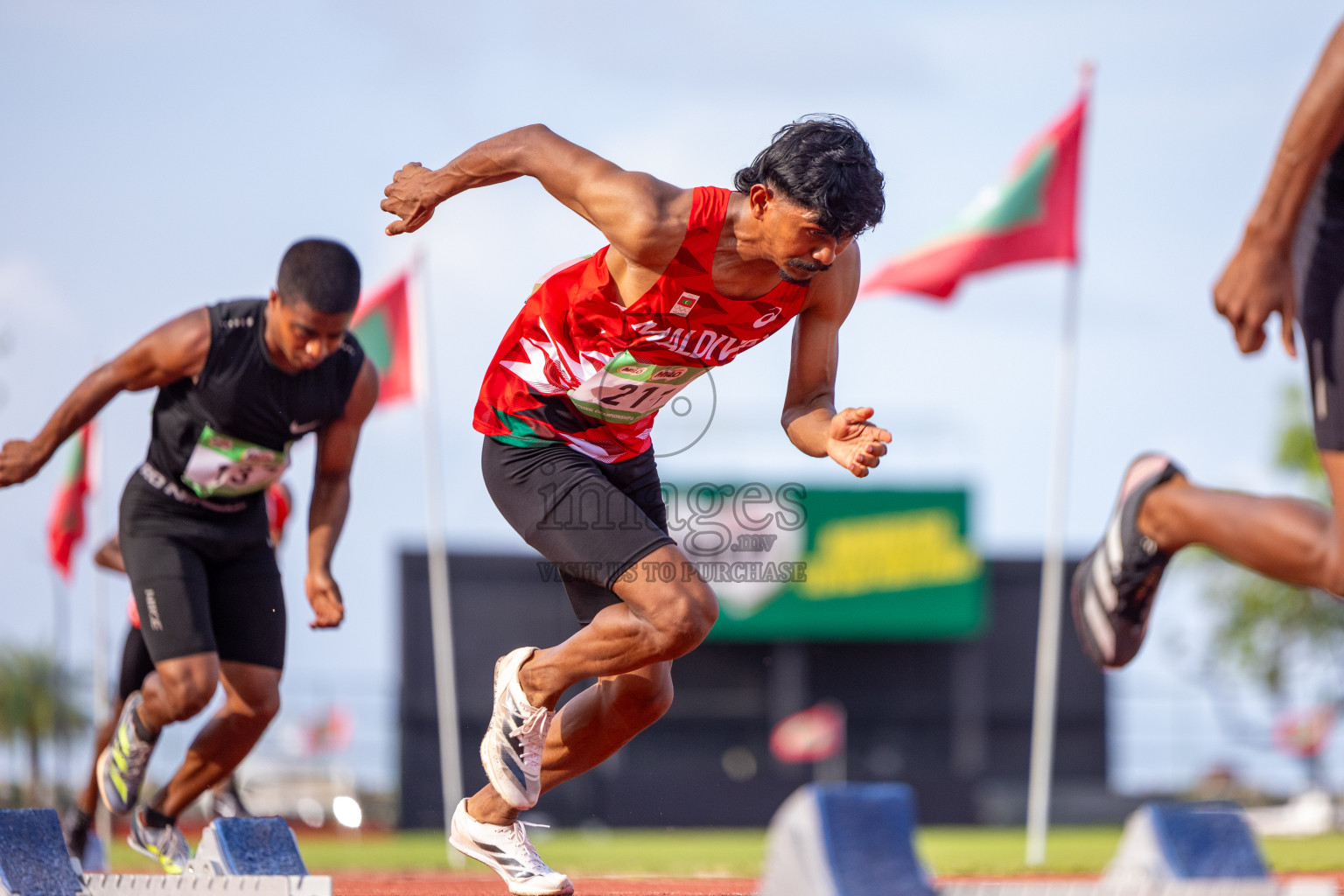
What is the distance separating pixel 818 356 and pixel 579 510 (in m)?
0.99

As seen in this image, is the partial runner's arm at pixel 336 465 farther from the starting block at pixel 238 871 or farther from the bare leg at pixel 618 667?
the starting block at pixel 238 871

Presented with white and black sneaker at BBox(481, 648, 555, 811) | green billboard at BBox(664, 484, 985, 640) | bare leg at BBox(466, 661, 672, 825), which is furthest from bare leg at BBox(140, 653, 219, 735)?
green billboard at BBox(664, 484, 985, 640)

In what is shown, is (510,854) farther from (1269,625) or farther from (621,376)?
(1269,625)

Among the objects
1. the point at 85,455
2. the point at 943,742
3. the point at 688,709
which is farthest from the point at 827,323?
the point at 943,742

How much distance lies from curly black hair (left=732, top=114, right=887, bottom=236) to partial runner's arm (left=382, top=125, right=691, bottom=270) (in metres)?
0.31

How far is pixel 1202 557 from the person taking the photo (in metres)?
38.5

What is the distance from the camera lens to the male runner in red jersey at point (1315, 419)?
2934 millimetres

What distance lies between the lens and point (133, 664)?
700 centimetres

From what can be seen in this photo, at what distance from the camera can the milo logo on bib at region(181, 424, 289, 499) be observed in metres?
5.85

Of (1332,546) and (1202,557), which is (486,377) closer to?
(1332,546)

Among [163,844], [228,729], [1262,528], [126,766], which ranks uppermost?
[1262,528]

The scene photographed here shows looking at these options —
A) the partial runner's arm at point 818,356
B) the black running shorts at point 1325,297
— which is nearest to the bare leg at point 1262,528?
the black running shorts at point 1325,297

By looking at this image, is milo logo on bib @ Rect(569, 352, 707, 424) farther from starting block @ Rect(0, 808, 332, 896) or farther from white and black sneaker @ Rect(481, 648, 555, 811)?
starting block @ Rect(0, 808, 332, 896)

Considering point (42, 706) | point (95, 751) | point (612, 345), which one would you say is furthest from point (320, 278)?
point (42, 706)
